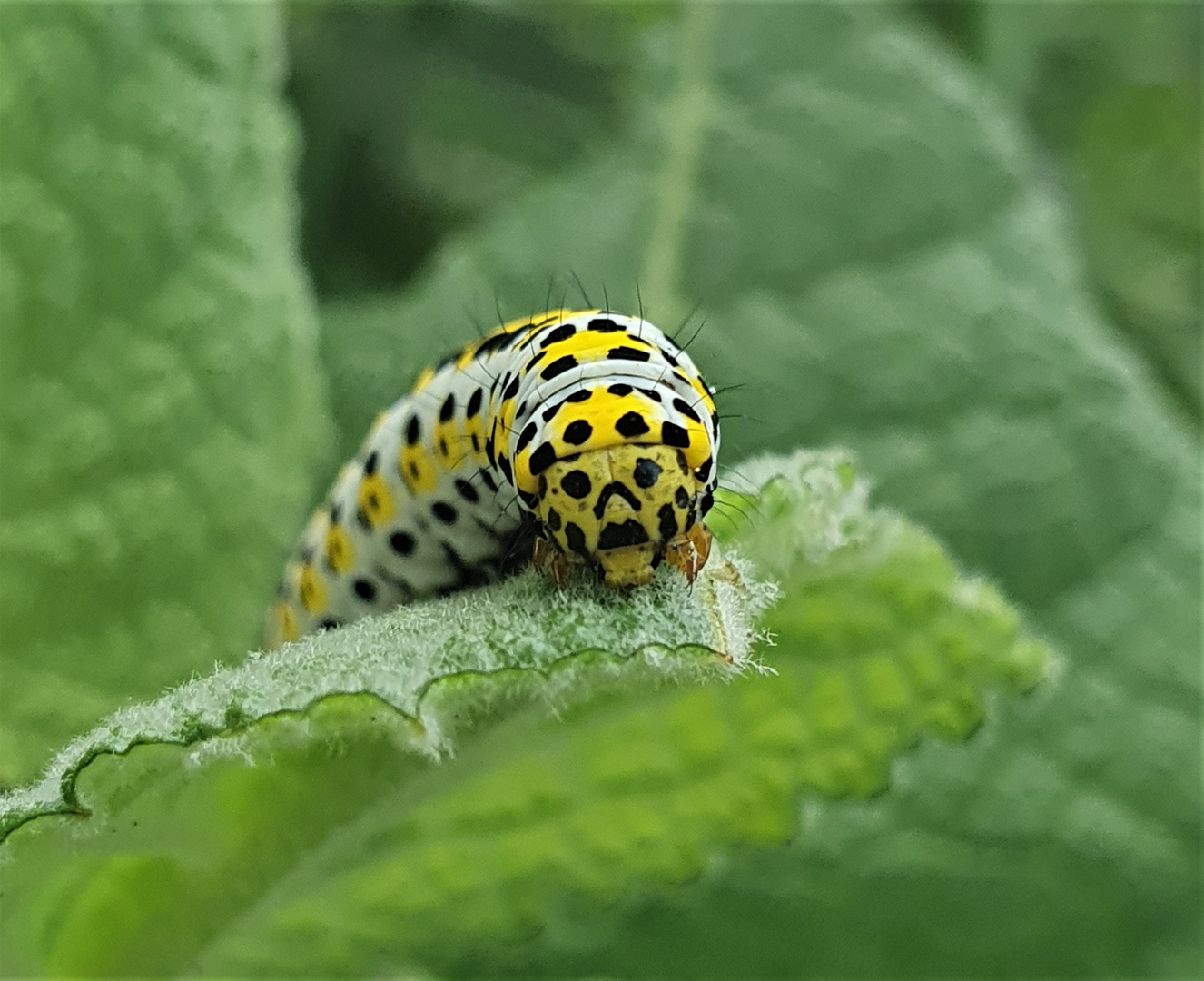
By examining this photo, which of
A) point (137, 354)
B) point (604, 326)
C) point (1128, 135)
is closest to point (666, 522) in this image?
point (604, 326)

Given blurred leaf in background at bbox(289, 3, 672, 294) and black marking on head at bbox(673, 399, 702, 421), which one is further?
blurred leaf in background at bbox(289, 3, 672, 294)

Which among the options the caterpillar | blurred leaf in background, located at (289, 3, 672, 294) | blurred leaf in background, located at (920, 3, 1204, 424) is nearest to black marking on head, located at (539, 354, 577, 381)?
the caterpillar

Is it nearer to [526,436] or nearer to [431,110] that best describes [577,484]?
[526,436]

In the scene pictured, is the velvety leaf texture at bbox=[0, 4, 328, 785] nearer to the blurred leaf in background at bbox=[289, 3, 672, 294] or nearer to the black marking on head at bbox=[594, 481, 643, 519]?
the black marking on head at bbox=[594, 481, 643, 519]

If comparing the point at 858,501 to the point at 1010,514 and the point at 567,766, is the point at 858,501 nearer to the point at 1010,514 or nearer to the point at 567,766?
the point at 567,766

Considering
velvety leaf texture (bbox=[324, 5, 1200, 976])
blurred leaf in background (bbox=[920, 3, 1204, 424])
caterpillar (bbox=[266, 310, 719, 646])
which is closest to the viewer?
caterpillar (bbox=[266, 310, 719, 646])
